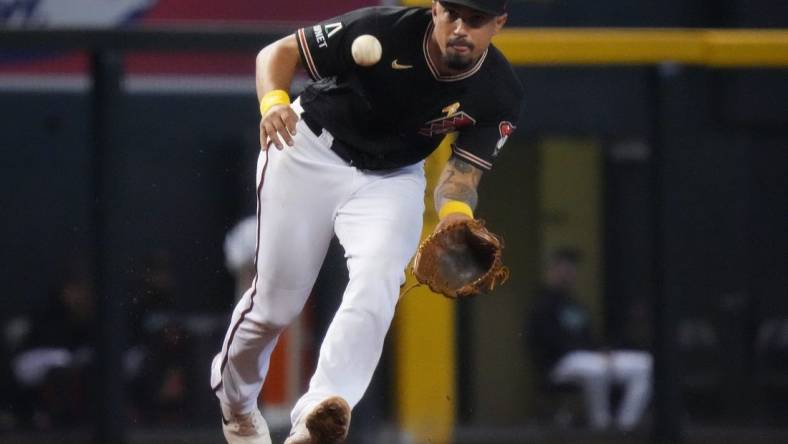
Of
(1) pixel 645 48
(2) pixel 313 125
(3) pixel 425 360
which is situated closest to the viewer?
(2) pixel 313 125

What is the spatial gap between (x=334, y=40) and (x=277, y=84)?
196mm

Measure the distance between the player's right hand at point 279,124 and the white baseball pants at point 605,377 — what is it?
142 inches

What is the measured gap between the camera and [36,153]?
737 cm

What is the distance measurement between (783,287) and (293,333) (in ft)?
8.04

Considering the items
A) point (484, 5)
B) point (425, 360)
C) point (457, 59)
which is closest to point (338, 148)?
point (457, 59)

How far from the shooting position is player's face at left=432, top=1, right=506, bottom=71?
13.6 feet

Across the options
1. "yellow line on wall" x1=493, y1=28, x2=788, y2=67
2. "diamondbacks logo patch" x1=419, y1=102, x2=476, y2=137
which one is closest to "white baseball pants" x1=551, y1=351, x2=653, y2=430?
"yellow line on wall" x1=493, y1=28, x2=788, y2=67

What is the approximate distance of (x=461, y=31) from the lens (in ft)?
13.6

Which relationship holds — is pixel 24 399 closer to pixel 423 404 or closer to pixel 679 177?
pixel 423 404

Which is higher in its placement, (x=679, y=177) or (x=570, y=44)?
(x=570, y=44)

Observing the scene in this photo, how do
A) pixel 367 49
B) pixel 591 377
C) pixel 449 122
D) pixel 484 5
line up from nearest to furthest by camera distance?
pixel 484 5 < pixel 367 49 < pixel 449 122 < pixel 591 377

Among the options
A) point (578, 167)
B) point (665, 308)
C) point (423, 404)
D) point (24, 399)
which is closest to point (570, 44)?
point (578, 167)

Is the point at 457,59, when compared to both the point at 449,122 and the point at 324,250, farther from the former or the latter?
the point at 324,250

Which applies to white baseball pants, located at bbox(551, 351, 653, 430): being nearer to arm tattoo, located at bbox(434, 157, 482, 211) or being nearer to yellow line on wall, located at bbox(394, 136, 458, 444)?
yellow line on wall, located at bbox(394, 136, 458, 444)
